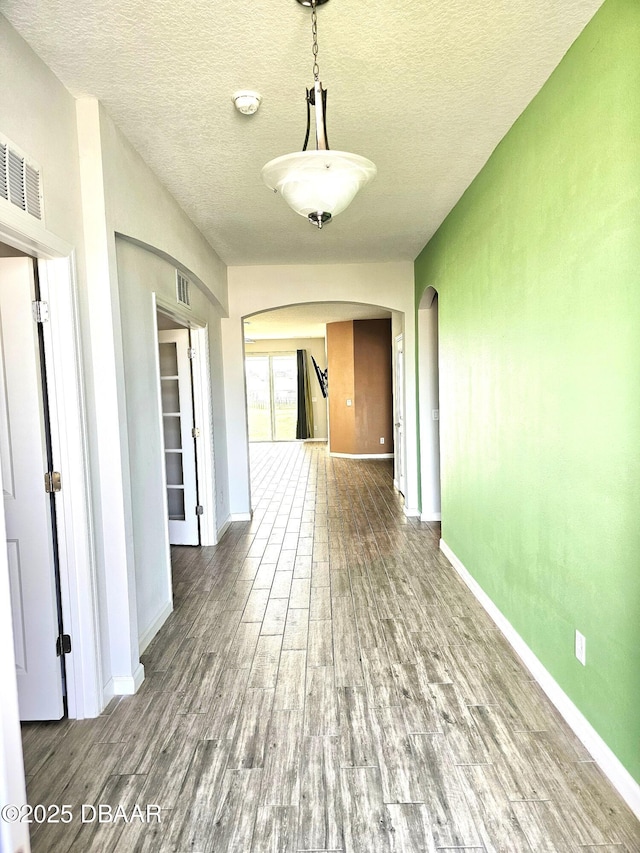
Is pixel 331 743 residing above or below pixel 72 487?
below

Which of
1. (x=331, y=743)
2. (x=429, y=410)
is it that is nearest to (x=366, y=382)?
(x=429, y=410)

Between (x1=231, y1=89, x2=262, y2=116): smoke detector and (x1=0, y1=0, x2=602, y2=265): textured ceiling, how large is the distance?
0.04 meters

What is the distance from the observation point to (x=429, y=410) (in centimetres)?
571

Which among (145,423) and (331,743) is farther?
(145,423)

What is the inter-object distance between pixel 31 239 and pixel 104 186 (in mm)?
630

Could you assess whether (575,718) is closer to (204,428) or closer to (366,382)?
(204,428)

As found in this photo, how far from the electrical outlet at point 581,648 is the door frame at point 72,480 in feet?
7.08

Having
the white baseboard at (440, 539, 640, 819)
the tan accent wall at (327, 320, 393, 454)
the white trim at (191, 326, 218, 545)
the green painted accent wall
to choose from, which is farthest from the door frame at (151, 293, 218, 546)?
the tan accent wall at (327, 320, 393, 454)

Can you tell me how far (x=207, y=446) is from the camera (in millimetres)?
4926

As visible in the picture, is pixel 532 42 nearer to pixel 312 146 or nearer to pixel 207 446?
pixel 312 146

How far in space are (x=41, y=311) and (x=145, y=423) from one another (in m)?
1.02

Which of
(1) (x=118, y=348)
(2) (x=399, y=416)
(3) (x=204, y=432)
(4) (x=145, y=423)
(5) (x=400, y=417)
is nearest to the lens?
(1) (x=118, y=348)

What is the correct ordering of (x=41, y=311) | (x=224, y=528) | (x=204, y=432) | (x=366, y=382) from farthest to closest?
(x=366, y=382), (x=224, y=528), (x=204, y=432), (x=41, y=311)

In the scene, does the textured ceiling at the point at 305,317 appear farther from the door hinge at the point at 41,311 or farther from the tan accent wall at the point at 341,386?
the door hinge at the point at 41,311
